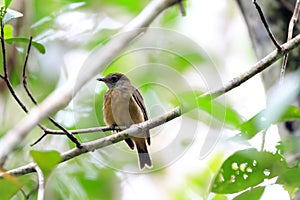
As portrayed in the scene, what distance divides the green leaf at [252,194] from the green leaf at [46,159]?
0.44 metres

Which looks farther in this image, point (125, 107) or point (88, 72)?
point (125, 107)

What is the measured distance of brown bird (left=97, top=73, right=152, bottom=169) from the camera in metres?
2.72

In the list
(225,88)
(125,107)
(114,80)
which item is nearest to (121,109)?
(125,107)

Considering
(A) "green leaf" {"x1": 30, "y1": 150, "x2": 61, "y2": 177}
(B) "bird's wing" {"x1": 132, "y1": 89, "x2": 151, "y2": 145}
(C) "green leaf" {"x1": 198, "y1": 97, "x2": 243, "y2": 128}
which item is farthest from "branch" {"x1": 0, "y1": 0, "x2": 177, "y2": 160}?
(C) "green leaf" {"x1": 198, "y1": 97, "x2": 243, "y2": 128}

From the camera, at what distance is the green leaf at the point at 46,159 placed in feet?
4.53

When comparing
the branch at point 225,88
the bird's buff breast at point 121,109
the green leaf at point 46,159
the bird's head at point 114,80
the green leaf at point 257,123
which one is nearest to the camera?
the green leaf at point 46,159

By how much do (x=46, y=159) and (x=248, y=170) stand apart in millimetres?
505

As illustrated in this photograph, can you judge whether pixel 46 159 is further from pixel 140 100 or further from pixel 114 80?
pixel 114 80

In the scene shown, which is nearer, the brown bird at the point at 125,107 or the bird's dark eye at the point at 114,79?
the brown bird at the point at 125,107

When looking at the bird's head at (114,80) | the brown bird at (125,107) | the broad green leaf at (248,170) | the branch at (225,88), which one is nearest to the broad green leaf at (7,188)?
the branch at (225,88)

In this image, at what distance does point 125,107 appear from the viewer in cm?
290

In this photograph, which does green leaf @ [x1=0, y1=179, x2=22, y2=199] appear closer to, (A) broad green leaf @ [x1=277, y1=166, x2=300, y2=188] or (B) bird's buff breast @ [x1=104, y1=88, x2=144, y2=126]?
(A) broad green leaf @ [x1=277, y1=166, x2=300, y2=188]

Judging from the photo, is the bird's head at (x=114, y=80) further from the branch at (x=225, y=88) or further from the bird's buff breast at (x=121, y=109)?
the branch at (x=225, y=88)

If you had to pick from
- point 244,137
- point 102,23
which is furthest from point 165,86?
point 244,137
